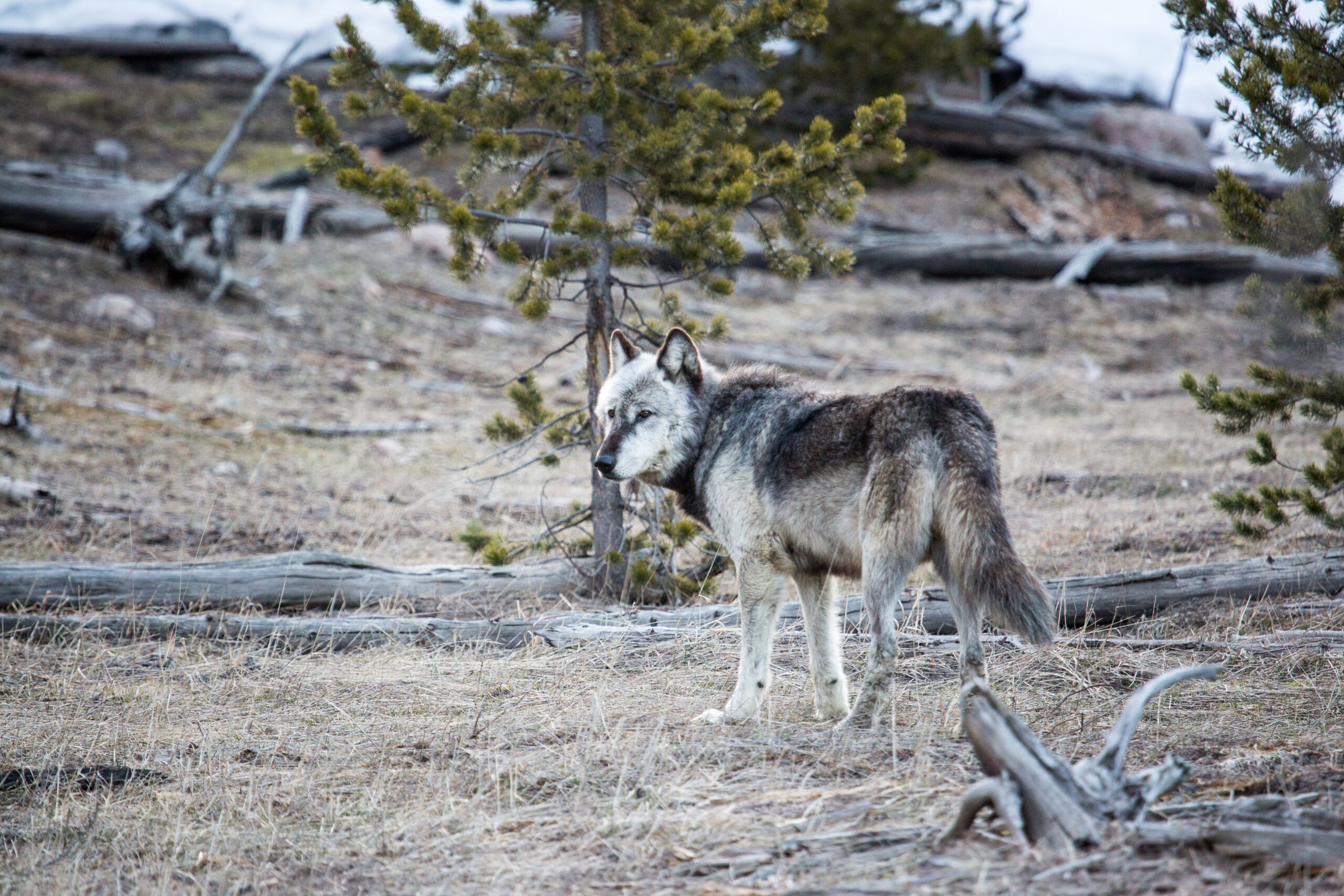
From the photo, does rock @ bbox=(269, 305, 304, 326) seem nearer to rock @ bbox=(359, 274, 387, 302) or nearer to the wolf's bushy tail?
rock @ bbox=(359, 274, 387, 302)

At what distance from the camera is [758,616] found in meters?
5.22

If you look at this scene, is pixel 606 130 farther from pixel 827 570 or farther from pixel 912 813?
pixel 912 813

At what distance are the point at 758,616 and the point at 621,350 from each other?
196cm

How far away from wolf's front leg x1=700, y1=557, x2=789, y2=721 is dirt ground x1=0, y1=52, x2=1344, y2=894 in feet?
0.81

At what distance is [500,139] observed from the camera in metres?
6.38

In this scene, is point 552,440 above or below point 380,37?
below

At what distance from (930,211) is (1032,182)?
3216mm

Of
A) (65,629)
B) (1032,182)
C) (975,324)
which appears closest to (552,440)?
(65,629)

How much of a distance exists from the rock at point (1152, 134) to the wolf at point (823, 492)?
25551mm

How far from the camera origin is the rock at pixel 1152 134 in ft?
87.0

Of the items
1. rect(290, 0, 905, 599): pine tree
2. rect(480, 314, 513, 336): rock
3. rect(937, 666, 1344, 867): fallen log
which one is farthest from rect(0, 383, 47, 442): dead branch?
rect(937, 666, 1344, 867): fallen log

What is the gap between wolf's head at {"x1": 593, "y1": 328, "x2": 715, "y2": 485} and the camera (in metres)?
5.60

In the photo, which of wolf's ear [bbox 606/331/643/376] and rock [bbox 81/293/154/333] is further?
rock [bbox 81/293/154/333]

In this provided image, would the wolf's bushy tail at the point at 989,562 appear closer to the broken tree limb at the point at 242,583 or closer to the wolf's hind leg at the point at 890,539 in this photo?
the wolf's hind leg at the point at 890,539
